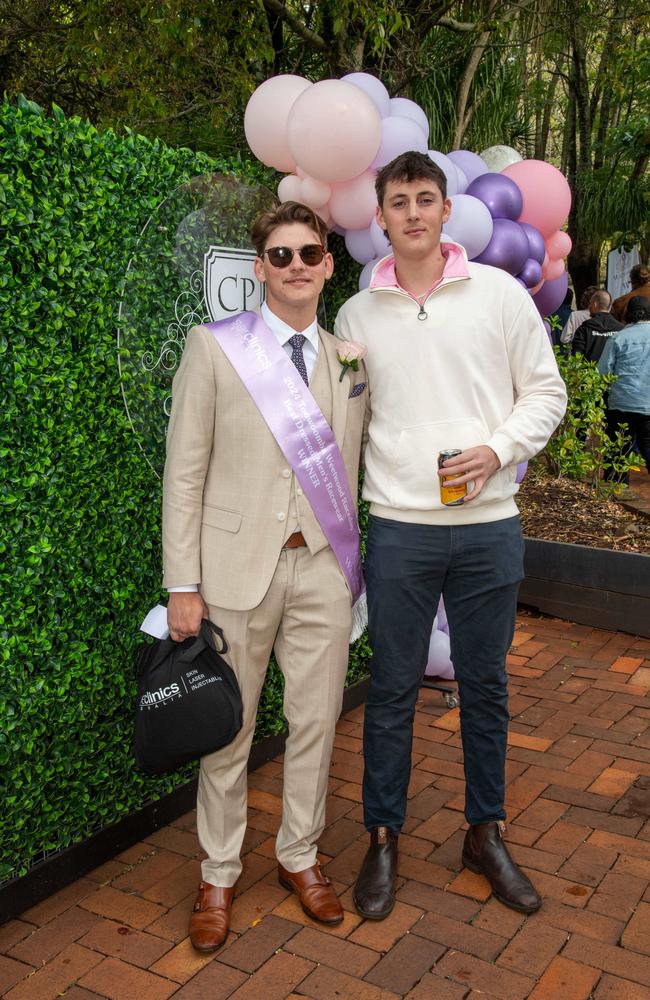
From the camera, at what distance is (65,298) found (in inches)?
103

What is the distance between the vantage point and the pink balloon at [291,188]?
335 cm

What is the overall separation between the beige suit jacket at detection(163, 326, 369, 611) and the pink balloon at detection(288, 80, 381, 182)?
0.95m

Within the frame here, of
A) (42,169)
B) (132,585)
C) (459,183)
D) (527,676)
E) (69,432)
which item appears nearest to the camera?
(42,169)

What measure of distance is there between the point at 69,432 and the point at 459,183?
204 centimetres

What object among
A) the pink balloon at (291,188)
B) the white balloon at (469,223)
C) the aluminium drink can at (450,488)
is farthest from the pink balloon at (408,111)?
the aluminium drink can at (450,488)

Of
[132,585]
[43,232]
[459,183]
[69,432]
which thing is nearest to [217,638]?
[132,585]

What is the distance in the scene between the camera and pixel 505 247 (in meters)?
3.68

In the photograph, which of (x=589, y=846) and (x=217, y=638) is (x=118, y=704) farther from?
(x=589, y=846)

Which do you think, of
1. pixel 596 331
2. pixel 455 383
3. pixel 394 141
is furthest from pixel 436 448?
pixel 596 331

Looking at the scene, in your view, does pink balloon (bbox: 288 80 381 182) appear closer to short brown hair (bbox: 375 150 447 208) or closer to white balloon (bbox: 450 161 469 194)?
short brown hair (bbox: 375 150 447 208)

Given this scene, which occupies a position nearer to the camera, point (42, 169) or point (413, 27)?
point (42, 169)

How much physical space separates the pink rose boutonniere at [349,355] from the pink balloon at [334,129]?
32.5 inches

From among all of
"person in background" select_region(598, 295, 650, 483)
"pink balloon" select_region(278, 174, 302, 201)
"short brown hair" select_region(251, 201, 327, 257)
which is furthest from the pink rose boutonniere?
"person in background" select_region(598, 295, 650, 483)

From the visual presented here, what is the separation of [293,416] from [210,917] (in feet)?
4.82
